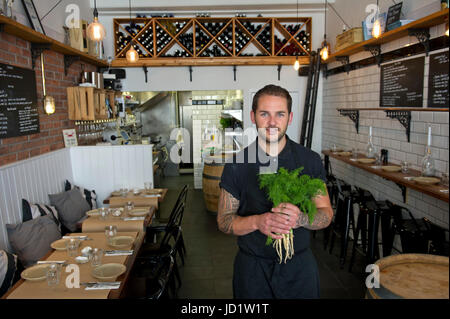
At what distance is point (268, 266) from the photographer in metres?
1.36

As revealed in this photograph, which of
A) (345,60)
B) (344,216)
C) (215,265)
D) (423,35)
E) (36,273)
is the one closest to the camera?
(36,273)

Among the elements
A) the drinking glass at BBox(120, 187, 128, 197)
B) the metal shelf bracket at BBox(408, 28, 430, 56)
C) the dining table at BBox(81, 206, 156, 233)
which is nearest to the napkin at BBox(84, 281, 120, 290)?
the dining table at BBox(81, 206, 156, 233)

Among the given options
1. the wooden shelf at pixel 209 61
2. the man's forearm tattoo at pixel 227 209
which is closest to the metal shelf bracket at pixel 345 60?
the wooden shelf at pixel 209 61

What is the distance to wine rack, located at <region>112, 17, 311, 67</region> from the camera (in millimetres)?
6000

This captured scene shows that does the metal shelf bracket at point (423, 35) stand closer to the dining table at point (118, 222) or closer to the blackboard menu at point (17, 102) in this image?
the dining table at point (118, 222)

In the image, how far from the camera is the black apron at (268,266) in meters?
1.32

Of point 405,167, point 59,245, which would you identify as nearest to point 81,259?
point 59,245

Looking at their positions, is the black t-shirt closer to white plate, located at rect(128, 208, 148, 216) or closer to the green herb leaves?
the green herb leaves

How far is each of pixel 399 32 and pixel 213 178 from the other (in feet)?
10.3

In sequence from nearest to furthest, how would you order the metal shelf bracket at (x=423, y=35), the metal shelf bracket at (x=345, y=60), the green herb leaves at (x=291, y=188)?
the green herb leaves at (x=291, y=188)
the metal shelf bracket at (x=423, y=35)
the metal shelf bracket at (x=345, y=60)

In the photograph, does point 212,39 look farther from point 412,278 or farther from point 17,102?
point 412,278

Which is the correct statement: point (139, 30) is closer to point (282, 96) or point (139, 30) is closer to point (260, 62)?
point (260, 62)

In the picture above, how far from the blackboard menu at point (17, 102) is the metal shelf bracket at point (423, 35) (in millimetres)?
3559
